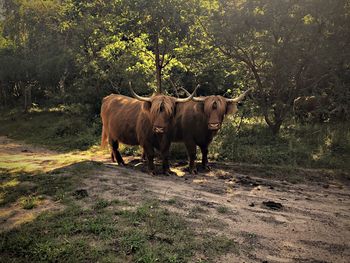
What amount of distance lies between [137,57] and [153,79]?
45.5 inches

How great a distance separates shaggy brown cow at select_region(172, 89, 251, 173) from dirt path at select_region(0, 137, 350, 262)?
81cm

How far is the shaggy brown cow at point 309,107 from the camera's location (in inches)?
519

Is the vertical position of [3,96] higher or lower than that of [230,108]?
higher

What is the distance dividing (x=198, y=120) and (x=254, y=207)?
3.16m

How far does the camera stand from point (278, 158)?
944cm

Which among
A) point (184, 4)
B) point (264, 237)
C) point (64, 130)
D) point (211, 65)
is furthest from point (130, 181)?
point (64, 130)

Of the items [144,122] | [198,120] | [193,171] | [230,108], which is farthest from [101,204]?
[230,108]

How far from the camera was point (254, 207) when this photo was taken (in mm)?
5617

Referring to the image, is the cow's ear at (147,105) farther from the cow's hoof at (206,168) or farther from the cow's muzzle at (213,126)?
the cow's hoof at (206,168)

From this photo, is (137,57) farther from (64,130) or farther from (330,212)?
(330,212)

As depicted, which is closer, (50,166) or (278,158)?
(50,166)

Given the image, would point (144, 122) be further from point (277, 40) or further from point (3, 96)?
point (3, 96)

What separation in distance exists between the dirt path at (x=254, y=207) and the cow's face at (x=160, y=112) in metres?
1.12

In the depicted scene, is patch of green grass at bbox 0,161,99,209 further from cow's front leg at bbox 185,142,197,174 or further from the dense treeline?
the dense treeline
